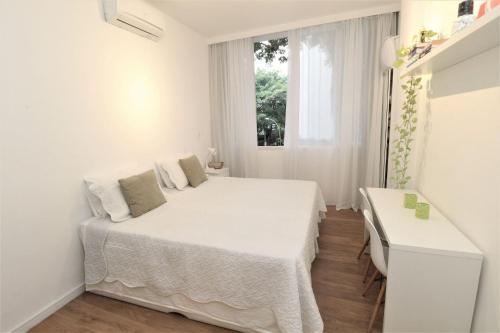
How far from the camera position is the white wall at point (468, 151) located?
47.1 inches

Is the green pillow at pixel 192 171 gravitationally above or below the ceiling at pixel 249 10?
below

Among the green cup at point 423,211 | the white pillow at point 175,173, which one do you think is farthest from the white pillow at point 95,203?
the green cup at point 423,211

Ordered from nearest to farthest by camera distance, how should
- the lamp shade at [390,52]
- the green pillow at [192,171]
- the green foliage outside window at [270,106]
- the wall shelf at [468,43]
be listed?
1. the wall shelf at [468,43]
2. the lamp shade at [390,52]
3. the green pillow at [192,171]
4. the green foliage outside window at [270,106]

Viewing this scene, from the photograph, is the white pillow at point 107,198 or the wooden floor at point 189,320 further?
the white pillow at point 107,198

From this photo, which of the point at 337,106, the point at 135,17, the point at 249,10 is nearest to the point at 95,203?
the point at 135,17

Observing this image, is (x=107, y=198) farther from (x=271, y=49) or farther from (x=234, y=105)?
(x=271, y=49)

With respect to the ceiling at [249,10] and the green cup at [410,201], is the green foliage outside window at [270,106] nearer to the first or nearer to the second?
the ceiling at [249,10]

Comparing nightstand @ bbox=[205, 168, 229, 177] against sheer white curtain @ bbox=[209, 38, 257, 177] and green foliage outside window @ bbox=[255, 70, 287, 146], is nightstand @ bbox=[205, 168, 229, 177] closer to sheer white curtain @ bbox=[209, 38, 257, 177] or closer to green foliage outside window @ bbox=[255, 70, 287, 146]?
sheer white curtain @ bbox=[209, 38, 257, 177]

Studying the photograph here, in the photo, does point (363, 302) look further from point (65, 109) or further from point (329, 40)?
point (329, 40)

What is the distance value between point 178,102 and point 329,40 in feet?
7.75

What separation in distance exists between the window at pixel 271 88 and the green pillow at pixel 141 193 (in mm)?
2331

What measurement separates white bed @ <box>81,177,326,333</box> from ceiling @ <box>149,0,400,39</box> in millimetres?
2439

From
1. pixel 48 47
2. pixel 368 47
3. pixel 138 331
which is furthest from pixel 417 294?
pixel 368 47

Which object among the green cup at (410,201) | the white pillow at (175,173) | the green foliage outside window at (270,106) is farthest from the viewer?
the green foliage outside window at (270,106)
